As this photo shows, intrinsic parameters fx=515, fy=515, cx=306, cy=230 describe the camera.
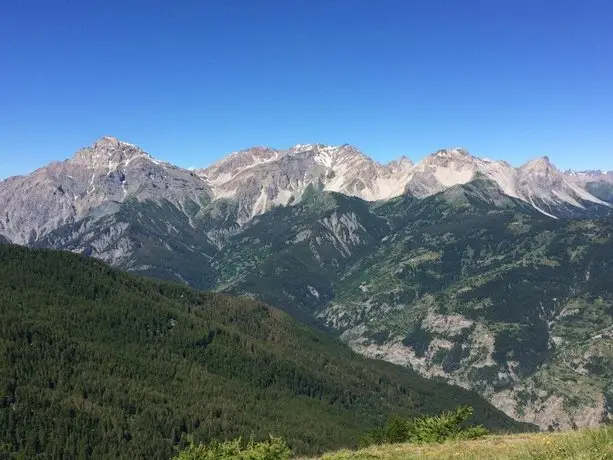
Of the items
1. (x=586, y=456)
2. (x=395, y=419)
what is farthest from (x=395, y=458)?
(x=395, y=419)

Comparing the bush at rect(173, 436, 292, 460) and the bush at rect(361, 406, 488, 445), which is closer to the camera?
the bush at rect(173, 436, 292, 460)

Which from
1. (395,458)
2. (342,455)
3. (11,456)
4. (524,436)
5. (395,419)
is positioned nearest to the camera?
(395,458)

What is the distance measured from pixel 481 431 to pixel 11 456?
657 feet

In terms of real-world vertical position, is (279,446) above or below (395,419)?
above

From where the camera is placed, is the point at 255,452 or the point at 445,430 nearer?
the point at 255,452

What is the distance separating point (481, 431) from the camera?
58344 mm

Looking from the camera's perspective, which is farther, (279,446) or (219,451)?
(219,451)

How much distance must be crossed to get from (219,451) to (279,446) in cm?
1471

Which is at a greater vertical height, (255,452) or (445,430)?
(255,452)

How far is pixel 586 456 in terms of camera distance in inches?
843

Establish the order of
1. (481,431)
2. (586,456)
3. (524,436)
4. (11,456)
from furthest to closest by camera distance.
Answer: (11,456) → (481,431) → (524,436) → (586,456)

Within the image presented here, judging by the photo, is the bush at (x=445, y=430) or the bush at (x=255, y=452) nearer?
the bush at (x=255, y=452)

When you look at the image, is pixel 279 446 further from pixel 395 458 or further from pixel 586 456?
pixel 586 456

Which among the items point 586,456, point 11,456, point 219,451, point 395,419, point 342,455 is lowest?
point 11,456
